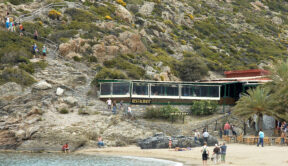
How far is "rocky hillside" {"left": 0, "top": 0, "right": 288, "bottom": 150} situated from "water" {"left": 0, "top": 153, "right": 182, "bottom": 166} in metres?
3.28

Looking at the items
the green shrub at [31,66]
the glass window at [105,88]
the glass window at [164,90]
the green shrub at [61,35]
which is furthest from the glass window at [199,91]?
the green shrub at [61,35]

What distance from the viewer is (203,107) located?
147 ft

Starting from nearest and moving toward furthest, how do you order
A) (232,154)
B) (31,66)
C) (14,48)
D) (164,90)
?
1. (232,154)
2. (164,90)
3. (31,66)
4. (14,48)

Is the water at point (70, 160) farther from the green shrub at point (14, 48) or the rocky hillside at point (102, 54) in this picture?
the green shrub at point (14, 48)

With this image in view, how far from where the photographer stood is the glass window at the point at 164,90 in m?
45.3

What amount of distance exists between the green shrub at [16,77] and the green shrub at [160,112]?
12.0 metres

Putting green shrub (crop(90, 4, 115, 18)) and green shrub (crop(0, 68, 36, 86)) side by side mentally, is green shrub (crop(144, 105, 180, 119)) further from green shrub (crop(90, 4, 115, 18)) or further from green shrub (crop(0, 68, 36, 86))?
green shrub (crop(90, 4, 115, 18))

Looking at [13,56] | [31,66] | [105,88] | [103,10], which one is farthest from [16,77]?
[103,10]

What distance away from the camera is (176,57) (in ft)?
231

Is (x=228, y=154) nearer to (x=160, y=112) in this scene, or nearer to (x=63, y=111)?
(x=160, y=112)

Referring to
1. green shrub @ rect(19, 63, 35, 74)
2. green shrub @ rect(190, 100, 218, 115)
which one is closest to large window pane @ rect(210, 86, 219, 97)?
green shrub @ rect(190, 100, 218, 115)

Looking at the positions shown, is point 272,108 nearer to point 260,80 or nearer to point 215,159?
point 260,80

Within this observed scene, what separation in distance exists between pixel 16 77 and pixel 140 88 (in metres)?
12.2

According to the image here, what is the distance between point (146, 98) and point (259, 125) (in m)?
11.2
